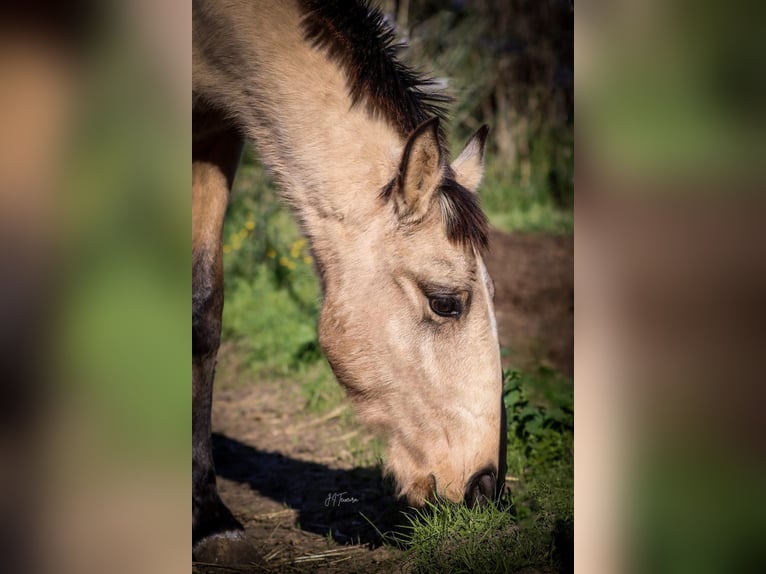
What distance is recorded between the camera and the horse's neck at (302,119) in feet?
8.27

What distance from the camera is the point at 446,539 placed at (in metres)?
2.63

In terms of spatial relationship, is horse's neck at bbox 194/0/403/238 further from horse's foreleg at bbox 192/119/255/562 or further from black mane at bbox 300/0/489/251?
horse's foreleg at bbox 192/119/255/562

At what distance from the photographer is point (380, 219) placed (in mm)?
2520

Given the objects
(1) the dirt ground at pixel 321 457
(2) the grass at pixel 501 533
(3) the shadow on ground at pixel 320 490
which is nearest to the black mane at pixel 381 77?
(1) the dirt ground at pixel 321 457

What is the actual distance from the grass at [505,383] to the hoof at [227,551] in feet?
1.67

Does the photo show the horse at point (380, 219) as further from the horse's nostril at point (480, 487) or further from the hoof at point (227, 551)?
the hoof at point (227, 551)

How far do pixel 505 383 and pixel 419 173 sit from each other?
145 centimetres

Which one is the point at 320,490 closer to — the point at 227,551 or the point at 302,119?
the point at 227,551

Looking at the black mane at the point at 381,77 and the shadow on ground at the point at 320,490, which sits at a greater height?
the black mane at the point at 381,77
